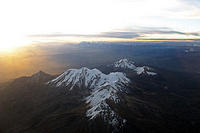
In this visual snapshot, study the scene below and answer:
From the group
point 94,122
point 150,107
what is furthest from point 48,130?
point 150,107

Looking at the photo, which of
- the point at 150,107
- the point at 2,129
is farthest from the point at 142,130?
the point at 2,129

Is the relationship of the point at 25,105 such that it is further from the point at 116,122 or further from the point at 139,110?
the point at 139,110

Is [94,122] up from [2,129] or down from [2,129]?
up

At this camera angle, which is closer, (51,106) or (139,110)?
(139,110)

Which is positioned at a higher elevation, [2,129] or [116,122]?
[116,122]

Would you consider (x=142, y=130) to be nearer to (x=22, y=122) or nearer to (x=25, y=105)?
(x=22, y=122)

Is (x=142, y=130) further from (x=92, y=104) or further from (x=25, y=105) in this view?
(x=25, y=105)

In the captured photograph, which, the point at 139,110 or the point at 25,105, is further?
the point at 25,105

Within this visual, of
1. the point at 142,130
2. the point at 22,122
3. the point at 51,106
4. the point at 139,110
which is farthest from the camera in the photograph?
the point at 51,106

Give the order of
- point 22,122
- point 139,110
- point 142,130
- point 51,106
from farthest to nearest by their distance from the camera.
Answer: point 51,106
point 139,110
point 22,122
point 142,130

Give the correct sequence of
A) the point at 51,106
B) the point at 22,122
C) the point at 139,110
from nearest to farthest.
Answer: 1. the point at 22,122
2. the point at 139,110
3. the point at 51,106
